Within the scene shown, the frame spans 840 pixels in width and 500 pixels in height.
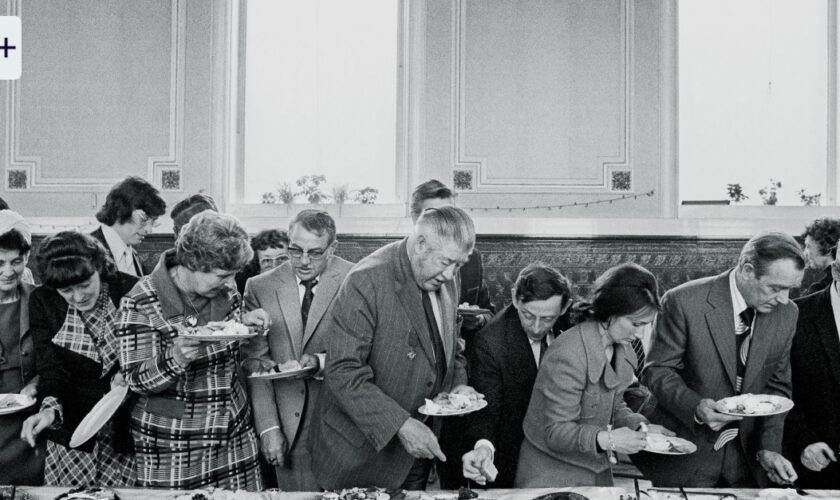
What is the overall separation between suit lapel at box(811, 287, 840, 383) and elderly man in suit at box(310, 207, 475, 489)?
1368 millimetres

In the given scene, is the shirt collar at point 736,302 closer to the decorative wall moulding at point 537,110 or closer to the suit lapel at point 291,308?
the suit lapel at point 291,308

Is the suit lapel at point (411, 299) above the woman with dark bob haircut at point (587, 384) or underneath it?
above

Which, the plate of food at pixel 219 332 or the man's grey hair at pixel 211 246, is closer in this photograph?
the plate of food at pixel 219 332

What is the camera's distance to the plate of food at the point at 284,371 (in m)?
2.55

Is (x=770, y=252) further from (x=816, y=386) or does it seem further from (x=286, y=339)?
(x=286, y=339)

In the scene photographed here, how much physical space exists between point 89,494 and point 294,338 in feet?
3.04

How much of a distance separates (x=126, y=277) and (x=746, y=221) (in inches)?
174

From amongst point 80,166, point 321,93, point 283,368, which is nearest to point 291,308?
point 283,368

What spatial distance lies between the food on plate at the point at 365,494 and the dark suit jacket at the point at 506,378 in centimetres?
52

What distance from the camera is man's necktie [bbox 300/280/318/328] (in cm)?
302

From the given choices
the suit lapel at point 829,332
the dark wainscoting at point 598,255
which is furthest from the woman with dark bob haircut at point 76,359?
the dark wainscoting at point 598,255

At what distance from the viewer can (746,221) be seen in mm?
5703

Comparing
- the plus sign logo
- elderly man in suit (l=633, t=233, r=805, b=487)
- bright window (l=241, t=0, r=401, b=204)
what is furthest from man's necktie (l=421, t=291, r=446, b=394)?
the plus sign logo

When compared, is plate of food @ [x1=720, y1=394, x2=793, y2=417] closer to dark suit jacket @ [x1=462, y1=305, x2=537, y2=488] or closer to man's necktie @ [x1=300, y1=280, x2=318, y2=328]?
dark suit jacket @ [x1=462, y1=305, x2=537, y2=488]
